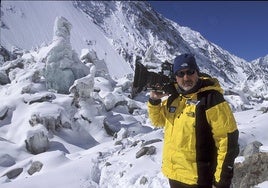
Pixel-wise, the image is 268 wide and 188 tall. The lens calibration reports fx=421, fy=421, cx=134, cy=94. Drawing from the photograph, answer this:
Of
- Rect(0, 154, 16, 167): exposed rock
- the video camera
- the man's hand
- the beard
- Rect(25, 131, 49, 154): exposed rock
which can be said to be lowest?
Rect(25, 131, 49, 154): exposed rock

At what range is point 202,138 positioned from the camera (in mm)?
4191

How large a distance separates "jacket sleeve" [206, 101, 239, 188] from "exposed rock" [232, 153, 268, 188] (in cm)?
450

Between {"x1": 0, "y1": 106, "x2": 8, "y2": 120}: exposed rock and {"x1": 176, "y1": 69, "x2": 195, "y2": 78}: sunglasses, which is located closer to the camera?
{"x1": 176, "y1": 69, "x2": 195, "y2": 78}: sunglasses

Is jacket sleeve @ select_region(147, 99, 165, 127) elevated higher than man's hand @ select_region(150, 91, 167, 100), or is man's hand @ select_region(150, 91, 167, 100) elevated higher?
man's hand @ select_region(150, 91, 167, 100)

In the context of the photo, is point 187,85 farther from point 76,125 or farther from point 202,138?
point 76,125

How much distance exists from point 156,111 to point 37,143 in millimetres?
20475

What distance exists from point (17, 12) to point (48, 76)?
270 feet

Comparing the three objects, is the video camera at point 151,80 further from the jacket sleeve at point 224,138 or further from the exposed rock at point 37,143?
the exposed rock at point 37,143

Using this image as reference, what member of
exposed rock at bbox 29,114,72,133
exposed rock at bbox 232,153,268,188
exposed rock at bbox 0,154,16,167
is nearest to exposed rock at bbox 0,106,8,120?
exposed rock at bbox 29,114,72,133

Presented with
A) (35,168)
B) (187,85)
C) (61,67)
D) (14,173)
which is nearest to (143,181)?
(187,85)

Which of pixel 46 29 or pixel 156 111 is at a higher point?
pixel 46 29

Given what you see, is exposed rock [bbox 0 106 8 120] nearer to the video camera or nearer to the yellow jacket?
the video camera

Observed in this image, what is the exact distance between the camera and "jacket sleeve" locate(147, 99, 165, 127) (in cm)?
479

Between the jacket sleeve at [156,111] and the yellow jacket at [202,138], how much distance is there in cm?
24
